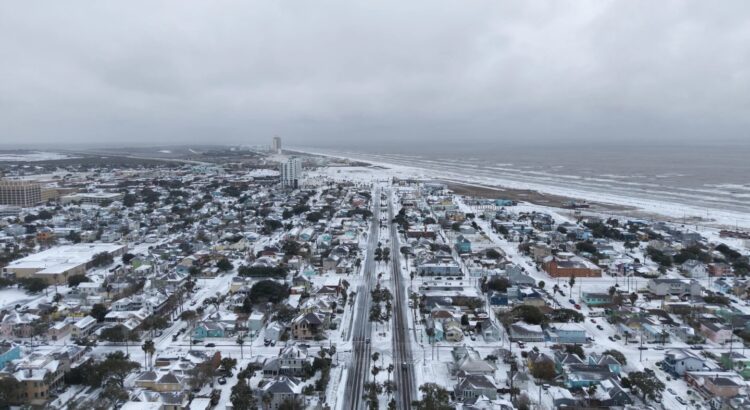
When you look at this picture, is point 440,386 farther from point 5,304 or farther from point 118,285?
point 5,304

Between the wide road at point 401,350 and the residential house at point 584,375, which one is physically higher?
the residential house at point 584,375

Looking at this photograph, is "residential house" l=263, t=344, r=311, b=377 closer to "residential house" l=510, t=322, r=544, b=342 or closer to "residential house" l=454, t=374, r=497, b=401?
"residential house" l=454, t=374, r=497, b=401

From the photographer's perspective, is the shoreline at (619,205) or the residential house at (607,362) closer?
the residential house at (607,362)

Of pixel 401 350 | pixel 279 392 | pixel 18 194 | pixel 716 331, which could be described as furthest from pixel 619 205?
pixel 18 194

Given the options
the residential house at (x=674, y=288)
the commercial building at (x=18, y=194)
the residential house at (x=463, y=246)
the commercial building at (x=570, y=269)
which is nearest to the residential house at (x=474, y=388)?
the residential house at (x=674, y=288)

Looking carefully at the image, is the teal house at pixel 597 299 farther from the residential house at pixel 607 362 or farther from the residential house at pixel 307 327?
the residential house at pixel 307 327

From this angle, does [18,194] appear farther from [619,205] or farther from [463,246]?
[619,205]
